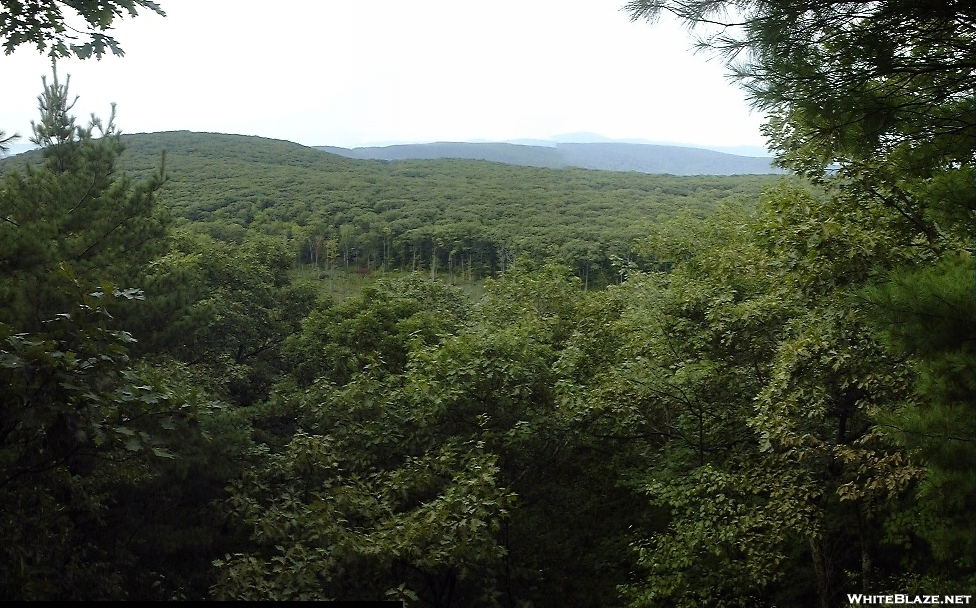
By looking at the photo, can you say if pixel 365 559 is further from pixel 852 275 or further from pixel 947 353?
pixel 852 275

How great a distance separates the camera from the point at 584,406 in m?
8.66

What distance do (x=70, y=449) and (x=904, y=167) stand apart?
6309 millimetres

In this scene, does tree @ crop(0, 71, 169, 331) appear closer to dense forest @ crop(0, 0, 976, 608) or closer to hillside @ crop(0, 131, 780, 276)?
dense forest @ crop(0, 0, 976, 608)

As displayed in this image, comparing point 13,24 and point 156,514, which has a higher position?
point 13,24

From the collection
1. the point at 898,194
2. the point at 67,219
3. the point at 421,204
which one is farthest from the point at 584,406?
the point at 421,204

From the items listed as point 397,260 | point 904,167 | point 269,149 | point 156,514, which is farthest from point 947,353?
point 269,149

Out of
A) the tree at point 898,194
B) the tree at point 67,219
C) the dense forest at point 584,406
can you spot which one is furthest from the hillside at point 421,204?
the tree at point 898,194

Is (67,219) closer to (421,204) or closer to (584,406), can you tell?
(584,406)

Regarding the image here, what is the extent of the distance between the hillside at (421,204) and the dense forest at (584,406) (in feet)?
123

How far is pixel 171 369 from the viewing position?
412 inches

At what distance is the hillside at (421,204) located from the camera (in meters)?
62.9

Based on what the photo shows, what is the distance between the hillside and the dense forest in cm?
3761

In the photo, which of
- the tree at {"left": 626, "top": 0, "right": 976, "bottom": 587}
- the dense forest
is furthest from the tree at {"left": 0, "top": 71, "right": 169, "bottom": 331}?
the tree at {"left": 626, "top": 0, "right": 976, "bottom": 587}

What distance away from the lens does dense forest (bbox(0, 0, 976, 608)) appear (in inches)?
163
